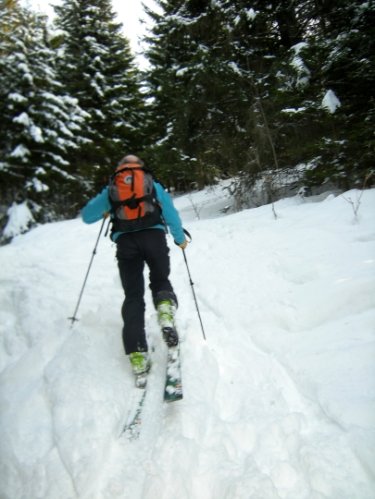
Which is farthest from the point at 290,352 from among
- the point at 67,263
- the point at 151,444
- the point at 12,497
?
the point at 67,263

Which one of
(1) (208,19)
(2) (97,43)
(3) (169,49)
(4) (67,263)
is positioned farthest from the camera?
(2) (97,43)

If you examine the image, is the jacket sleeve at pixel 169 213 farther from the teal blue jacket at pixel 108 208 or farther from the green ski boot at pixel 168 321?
the green ski boot at pixel 168 321

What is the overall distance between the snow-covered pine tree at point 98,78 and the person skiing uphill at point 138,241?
46.5 ft

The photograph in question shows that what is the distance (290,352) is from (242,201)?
705 cm

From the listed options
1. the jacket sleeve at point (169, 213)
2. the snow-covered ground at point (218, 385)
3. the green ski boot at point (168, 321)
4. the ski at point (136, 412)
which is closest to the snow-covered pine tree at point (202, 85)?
the snow-covered ground at point (218, 385)

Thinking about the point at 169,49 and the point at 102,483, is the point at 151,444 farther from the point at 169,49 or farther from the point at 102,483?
the point at 169,49

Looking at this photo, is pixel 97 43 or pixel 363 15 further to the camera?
pixel 97 43

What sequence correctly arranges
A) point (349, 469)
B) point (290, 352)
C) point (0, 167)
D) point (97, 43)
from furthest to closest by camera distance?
point (97, 43), point (0, 167), point (290, 352), point (349, 469)

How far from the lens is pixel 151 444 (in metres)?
2.36

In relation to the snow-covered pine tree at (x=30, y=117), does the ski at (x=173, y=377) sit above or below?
below

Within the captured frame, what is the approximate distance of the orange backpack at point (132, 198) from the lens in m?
3.09

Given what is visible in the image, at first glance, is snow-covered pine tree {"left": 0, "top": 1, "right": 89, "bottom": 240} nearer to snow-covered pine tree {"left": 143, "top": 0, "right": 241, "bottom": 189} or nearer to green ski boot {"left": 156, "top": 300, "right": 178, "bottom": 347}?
snow-covered pine tree {"left": 143, "top": 0, "right": 241, "bottom": 189}

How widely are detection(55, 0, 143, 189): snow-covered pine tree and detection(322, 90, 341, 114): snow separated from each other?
484 inches

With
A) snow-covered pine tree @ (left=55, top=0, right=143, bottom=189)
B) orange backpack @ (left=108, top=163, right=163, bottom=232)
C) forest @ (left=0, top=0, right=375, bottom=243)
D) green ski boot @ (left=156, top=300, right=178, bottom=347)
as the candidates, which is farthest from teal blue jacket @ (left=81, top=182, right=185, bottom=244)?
snow-covered pine tree @ (left=55, top=0, right=143, bottom=189)
